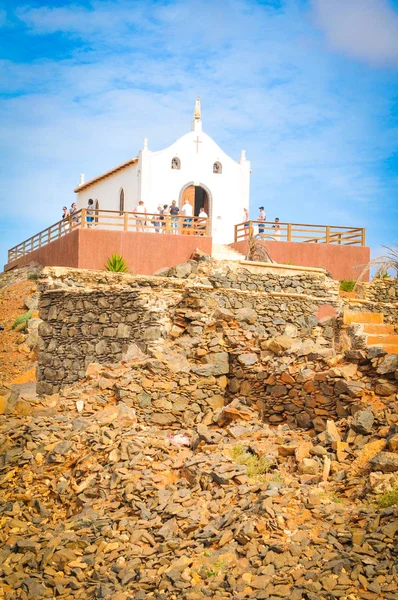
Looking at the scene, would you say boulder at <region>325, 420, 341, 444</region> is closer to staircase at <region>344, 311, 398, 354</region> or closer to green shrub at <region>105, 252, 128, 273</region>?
staircase at <region>344, 311, 398, 354</region>

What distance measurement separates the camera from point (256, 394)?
1155cm

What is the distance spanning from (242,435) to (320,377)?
Result: 1345 millimetres

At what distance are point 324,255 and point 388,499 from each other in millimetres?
18222

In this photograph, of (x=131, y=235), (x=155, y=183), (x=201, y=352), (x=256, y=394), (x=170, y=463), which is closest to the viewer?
(x=170, y=463)

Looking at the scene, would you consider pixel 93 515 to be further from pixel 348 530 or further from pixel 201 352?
pixel 201 352

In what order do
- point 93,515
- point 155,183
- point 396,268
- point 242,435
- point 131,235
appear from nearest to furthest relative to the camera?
point 93,515, point 242,435, point 396,268, point 131,235, point 155,183

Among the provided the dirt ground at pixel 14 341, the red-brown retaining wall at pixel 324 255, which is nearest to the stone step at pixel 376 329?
the red-brown retaining wall at pixel 324 255

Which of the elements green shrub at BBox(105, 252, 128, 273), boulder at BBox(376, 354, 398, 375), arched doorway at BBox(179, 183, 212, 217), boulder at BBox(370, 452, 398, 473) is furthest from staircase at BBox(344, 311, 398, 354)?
arched doorway at BBox(179, 183, 212, 217)

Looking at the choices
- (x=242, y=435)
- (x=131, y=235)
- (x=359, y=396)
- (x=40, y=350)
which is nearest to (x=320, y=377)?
(x=359, y=396)

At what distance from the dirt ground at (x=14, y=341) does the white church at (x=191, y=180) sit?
15.7 feet

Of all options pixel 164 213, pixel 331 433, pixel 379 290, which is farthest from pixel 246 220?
pixel 331 433

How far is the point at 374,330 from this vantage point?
16.0 m

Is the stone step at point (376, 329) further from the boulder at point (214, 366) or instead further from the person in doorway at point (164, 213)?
the person in doorway at point (164, 213)

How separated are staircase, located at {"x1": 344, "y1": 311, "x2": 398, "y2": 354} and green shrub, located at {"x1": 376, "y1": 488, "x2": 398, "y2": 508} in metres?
4.20
